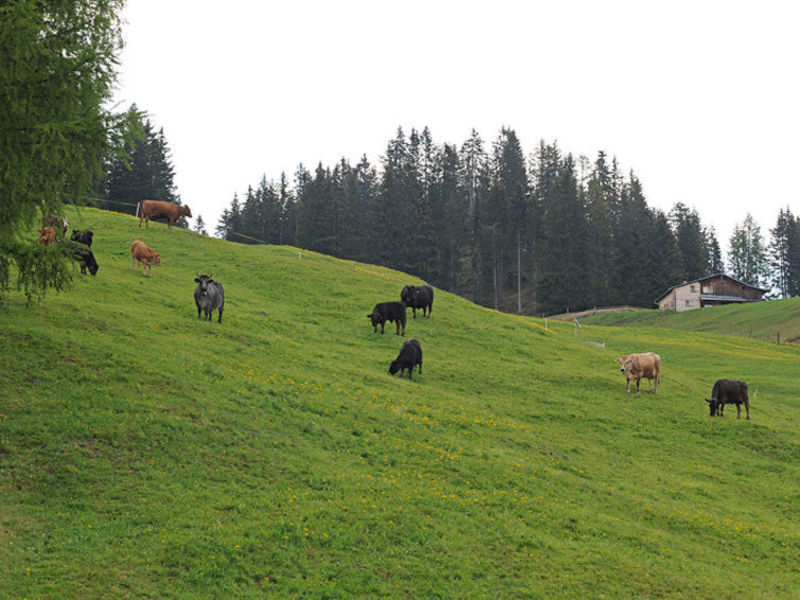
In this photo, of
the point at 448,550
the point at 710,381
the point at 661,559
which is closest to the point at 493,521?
the point at 448,550

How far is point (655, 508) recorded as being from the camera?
57.1ft

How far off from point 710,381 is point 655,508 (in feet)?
90.9

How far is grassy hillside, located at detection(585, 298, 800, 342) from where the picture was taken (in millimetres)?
79938

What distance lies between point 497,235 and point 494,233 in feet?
3.90

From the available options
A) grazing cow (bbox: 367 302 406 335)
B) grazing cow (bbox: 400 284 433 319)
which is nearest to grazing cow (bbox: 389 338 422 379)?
grazing cow (bbox: 367 302 406 335)

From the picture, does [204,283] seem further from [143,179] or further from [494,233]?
[494,233]

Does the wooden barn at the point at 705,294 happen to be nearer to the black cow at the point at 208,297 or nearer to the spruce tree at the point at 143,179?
the spruce tree at the point at 143,179

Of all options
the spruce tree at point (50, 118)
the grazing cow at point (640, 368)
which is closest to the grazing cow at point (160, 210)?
the spruce tree at point (50, 118)

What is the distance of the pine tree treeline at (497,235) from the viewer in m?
108

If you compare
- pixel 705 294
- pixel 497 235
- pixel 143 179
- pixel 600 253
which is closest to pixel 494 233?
pixel 497 235

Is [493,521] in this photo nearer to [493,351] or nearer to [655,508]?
[655,508]

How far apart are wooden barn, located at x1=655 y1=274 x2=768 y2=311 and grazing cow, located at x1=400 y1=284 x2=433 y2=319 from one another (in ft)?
248

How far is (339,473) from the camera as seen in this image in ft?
50.9

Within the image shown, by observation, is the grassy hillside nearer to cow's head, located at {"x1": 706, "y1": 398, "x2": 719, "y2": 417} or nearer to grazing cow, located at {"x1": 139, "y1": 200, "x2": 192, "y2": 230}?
cow's head, located at {"x1": 706, "y1": 398, "x2": 719, "y2": 417}
